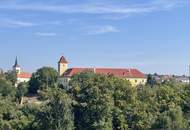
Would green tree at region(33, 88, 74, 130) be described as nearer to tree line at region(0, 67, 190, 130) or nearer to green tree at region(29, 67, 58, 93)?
tree line at region(0, 67, 190, 130)

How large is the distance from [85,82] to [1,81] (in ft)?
129

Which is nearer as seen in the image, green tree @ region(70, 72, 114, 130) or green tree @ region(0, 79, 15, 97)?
green tree @ region(70, 72, 114, 130)

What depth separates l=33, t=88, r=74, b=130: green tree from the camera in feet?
152

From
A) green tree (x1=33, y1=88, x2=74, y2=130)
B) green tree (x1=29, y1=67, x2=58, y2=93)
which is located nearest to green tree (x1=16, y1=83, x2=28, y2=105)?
green tree (x1=29, y1=67, x2=58, y2=93)

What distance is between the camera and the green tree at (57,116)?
152 feet

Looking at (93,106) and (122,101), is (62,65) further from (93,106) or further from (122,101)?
(93,106)

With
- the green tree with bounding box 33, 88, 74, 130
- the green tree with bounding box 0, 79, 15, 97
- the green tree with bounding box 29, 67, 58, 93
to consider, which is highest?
the green tree with bounding box 29, 67, 58, 93

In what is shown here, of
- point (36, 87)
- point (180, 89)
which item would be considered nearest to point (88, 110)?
point (180, 89)

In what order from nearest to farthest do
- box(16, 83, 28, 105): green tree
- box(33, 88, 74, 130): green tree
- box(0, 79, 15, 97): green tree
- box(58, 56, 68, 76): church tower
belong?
box(33, 88, 74, 130): green tree, box(0, 79, 15, 97): green tree, box(16, 83, 28, 105): green tree, box(58, 56, 68, 76): church tower

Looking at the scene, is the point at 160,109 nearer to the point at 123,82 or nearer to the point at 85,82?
the point at 123,82

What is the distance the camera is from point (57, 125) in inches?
1825

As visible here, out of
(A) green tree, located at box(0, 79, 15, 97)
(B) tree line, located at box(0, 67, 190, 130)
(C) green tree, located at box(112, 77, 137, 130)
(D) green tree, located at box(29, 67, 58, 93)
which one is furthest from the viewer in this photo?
(D) green tree, located at box(29, 67, 58, 93)

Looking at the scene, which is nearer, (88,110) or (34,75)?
(88,110)

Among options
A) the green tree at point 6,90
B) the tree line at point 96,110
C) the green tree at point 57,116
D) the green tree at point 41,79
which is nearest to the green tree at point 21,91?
the green tree at point 41,79
